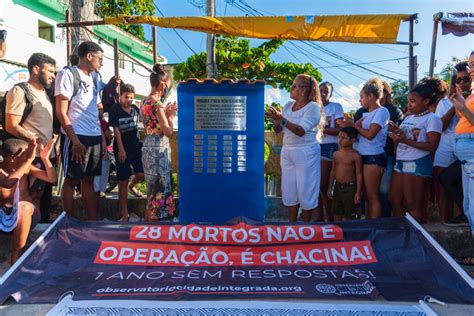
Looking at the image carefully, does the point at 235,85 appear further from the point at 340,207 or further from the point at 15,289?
the point at 15,289

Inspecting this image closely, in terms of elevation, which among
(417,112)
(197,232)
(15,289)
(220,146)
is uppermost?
(417,112)

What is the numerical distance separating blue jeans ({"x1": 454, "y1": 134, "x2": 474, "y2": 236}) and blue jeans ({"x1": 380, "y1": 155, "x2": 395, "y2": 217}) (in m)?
0.90

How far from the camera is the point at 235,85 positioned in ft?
13.1

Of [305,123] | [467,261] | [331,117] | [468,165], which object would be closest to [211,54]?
[331,117]

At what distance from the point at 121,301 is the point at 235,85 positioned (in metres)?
2.27

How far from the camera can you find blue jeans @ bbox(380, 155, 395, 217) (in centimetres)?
431

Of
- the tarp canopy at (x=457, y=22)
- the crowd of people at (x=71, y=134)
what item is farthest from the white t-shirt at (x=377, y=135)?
the tarp canopy at (x=457, y=22)

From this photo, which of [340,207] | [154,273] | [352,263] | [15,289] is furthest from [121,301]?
[340,207]

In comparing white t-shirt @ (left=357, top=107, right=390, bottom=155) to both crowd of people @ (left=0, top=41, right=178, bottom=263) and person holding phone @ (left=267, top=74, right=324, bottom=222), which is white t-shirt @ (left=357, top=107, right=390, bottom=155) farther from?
crowd of people @ (left=0, top=41, right=178, bottom=263)

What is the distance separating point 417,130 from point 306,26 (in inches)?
83.8

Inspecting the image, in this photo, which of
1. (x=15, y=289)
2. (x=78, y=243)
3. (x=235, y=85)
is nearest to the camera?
(x=15, y=289)

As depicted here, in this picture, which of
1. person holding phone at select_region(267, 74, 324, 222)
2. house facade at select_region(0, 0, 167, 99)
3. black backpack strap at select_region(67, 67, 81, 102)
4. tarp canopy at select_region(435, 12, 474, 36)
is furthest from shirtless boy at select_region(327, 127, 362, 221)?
house facade at select_region(0, 0, 167, 99)

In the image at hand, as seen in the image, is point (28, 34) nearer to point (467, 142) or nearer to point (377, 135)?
point (377, 135)

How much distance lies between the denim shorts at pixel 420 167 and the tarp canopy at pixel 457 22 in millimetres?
2405
